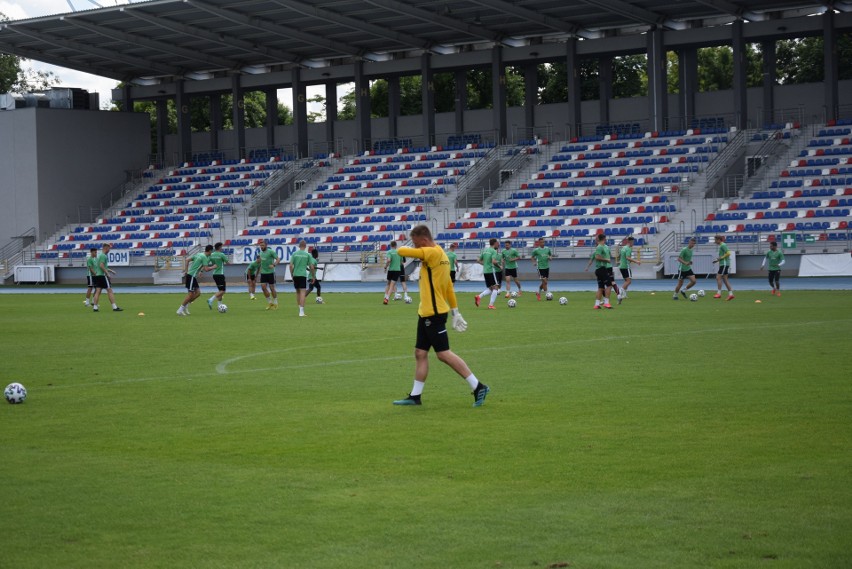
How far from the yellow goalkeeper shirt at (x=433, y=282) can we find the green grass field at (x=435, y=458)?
3.75ft

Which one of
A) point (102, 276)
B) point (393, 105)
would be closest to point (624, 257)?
point (102, 276)

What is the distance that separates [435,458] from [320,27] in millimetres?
52237

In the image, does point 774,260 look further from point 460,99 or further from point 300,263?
point 460,99

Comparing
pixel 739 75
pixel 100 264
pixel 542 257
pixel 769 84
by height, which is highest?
pixel 739 75

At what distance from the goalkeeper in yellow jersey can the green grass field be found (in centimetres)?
32

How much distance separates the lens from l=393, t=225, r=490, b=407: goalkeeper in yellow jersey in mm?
12391

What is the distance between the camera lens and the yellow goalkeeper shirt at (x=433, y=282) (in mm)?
12414

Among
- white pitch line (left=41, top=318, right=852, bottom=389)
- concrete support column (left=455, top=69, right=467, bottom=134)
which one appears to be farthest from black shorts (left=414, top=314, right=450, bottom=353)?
concrete support column (left=455, top=69, right=467, bottom=134)

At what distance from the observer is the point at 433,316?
12406mm

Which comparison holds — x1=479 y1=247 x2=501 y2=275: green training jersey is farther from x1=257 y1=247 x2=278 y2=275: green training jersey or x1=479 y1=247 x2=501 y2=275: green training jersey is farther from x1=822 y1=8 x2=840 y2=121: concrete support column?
x1=822 y1=8 x2=840 y2=121: concrete support column

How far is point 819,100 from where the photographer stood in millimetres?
56125

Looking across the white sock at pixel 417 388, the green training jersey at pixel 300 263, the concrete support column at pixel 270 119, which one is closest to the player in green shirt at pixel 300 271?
the green training jersey at pixel 300 263

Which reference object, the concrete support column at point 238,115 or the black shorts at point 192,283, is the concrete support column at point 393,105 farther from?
the black shorts at point 192,283

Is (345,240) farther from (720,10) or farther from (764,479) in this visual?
(764,479)
